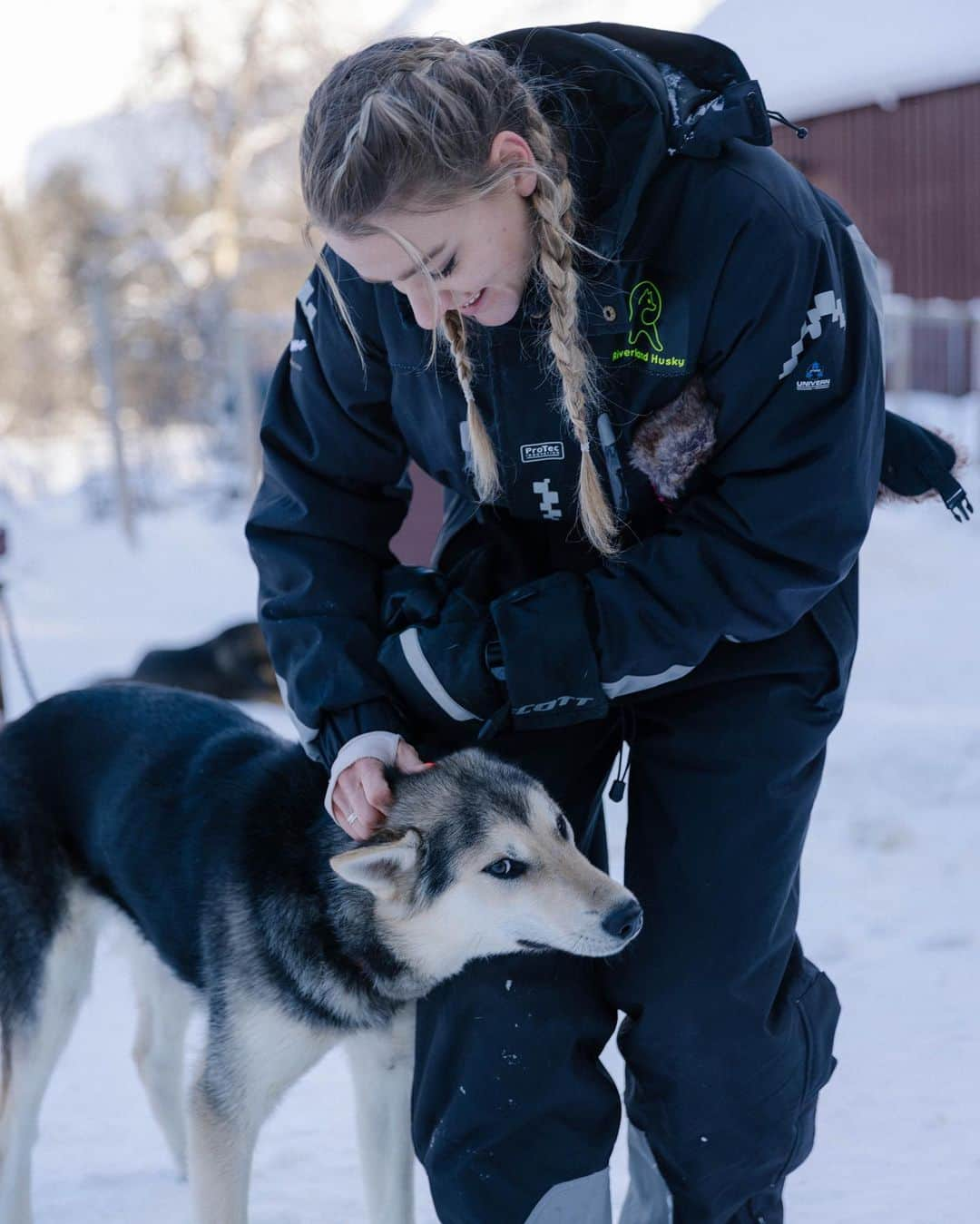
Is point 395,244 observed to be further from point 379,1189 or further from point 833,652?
point 379,1189

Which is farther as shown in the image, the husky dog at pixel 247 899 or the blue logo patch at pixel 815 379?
the husky dog at pixel 247 899

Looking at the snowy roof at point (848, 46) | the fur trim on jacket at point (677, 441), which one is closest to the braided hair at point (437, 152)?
the fur trim on jacket at point (677, 441)

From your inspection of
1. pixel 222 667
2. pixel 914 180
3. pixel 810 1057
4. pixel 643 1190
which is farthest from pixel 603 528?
pixel 914 180

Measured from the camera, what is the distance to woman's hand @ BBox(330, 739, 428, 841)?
2072 millimetres

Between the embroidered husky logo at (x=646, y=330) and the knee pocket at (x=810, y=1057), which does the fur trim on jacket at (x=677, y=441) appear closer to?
the embroidered husky logo at (x=646, y=330)

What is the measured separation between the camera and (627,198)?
70.2 inches

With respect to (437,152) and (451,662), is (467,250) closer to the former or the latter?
(437,152)

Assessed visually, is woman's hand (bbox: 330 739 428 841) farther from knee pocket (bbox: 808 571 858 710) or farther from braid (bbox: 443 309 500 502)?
knee pocket (bbox: 808 571 858 710)

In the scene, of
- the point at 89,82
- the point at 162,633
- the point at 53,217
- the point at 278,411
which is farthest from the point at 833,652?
the point at 53,217

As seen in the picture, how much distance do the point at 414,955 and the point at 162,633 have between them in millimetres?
7032

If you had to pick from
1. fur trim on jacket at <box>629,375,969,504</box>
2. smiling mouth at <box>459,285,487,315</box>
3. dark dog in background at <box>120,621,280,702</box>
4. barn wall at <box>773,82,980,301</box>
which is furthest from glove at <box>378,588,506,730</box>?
barn wall at <box>773,82,980,301</box>

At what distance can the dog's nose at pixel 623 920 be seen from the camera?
1.92 metres

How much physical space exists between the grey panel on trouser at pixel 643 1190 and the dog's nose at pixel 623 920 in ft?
1.38

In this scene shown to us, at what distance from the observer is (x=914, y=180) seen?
14094 millimetres
